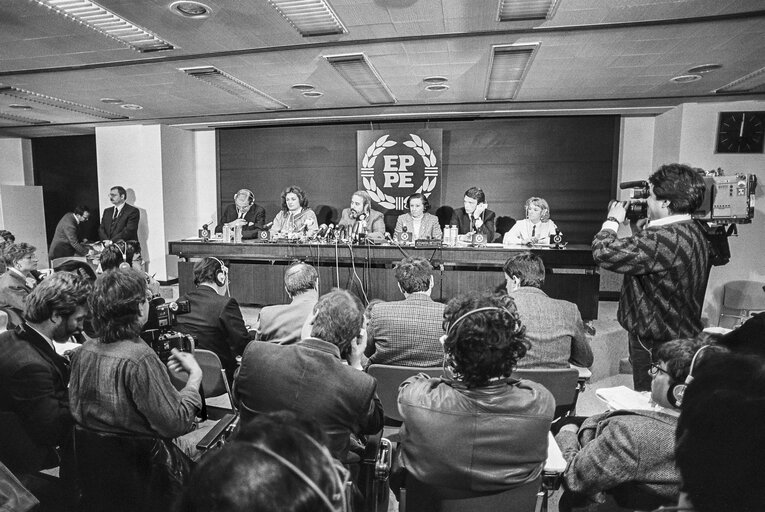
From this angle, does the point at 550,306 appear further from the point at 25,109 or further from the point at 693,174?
the point at 25,109

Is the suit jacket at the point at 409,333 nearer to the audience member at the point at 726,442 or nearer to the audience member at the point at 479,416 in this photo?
the audience member at the point at 479,416

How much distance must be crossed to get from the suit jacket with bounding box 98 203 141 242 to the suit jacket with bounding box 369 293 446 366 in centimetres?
523

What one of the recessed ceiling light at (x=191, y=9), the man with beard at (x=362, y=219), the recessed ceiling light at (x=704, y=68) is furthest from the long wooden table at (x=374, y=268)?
the recessed ceiling light at (x=191, y=9)

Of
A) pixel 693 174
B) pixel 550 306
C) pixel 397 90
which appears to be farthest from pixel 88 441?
pixel 397 90

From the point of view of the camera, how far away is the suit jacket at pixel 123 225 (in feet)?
19.9

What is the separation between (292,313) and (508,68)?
9.45 ft

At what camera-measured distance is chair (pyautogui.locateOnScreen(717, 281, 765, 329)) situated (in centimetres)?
490

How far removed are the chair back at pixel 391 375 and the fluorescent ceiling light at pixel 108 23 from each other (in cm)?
269

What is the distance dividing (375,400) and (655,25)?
9.78 ft

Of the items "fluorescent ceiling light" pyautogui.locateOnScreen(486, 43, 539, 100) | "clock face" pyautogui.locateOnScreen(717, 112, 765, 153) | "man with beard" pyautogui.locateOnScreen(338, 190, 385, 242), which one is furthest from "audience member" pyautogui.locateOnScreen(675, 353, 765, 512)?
"clock face" pyautogui.locateOnScreen(717, 112, 765, 153)

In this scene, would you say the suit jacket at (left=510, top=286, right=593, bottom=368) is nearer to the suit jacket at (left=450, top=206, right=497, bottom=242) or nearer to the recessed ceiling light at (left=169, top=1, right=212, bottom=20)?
the recessed ceiling light at (left=169, top=1, right=212, bottom=20)

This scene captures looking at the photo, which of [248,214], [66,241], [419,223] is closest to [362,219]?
[419,223]

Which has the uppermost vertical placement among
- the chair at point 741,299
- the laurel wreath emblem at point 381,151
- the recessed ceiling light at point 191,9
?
the recessed ceiling light at point 191,9

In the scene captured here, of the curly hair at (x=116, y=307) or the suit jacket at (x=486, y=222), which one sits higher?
the suit jacket at (x=486, y=222)
